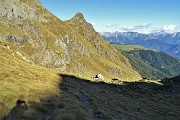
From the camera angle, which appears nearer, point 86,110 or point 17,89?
point 17,89

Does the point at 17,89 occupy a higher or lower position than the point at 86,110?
higher

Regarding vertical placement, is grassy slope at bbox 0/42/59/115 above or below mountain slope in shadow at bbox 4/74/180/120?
above

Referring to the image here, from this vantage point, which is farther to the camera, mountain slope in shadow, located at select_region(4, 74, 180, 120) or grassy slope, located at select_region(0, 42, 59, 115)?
grassy slope, located at select_region(0, 42, 59, 115)

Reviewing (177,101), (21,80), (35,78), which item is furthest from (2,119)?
(177,101)

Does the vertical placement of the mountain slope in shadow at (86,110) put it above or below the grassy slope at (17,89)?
below

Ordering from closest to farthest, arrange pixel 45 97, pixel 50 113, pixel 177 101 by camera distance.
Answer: pixel 50 113, pixel 45 97, pixel 177 101

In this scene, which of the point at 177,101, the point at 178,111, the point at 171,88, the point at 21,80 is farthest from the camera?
the point at 171,88

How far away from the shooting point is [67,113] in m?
30.5

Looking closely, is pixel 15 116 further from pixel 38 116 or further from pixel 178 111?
pixel 178 111

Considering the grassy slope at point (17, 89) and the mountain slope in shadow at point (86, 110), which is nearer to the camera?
the mountain slope in shadow at point (86, 110)

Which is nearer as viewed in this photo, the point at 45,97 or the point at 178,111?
the point at 45,97

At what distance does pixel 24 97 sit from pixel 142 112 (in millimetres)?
22139

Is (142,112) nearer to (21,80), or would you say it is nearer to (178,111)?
(178,111)

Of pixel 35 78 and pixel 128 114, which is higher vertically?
pixel 35 78
